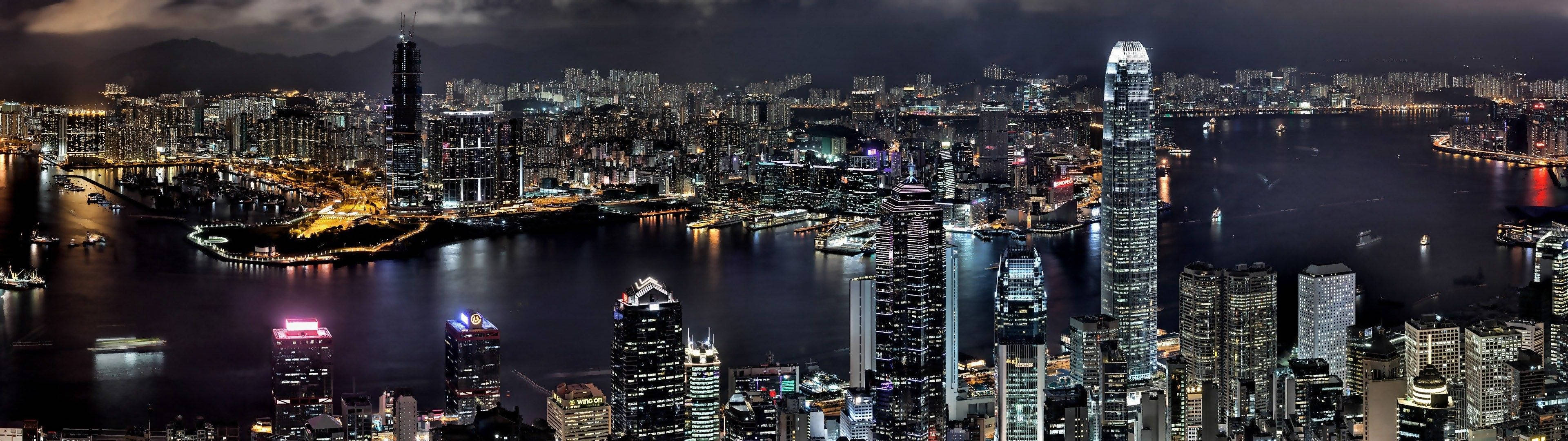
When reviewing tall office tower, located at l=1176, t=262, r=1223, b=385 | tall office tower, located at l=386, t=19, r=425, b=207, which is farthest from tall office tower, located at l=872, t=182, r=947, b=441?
tall office tower, located at l=386, t=19, r=425, b=207

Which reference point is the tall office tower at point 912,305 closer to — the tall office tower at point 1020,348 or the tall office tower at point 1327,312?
the tall office tower at point 1020,348

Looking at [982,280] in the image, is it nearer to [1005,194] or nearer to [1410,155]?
[1005,194]

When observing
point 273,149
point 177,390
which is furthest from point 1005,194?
point 273,149

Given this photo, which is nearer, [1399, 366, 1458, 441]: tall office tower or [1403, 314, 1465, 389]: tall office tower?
[1399, 366, 1458, 441]: tall office tower

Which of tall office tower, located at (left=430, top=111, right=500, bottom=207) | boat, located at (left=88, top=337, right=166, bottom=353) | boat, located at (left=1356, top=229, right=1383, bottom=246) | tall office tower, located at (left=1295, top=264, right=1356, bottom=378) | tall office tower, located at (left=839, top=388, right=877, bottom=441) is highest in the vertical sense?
tall office tower, located at (left=430, top=111, right=500, bottom=207)

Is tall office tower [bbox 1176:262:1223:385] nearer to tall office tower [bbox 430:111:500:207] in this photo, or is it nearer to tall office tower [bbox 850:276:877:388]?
tall office tower [bbox 850:276:877:388]

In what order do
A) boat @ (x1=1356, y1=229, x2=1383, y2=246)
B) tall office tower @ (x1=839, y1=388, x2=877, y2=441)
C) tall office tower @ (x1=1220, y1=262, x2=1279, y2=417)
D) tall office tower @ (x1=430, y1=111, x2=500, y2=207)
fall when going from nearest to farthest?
1. tall office tower @ (x1=839, y1=388, x2=877, y2=441)
2. tall office tower @ (x1=1220, y1=262, x2=1279, y2=417)
3. boat @ (x1=1356, y1=229, x2=1383, y2=246)
4. tall office tower @ (x1=430, y1=111, x2=500, y2=207)

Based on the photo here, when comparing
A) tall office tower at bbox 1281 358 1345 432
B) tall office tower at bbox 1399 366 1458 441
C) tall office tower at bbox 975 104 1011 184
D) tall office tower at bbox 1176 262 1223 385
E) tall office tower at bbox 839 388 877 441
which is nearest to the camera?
tall office tower at bbox 1399 366 1458 441

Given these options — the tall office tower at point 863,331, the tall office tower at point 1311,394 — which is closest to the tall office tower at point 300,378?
the tall office tower at point 863,331
